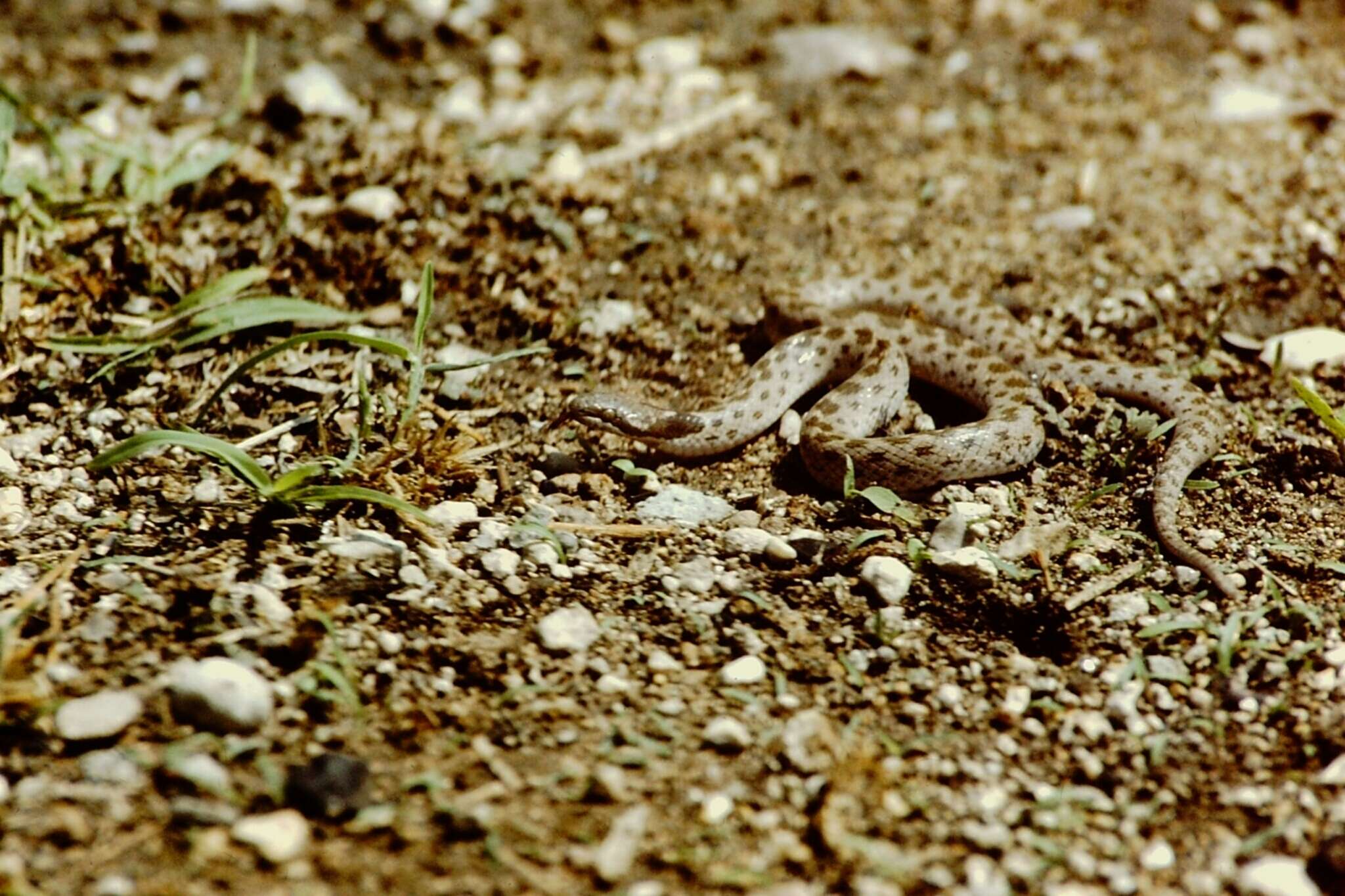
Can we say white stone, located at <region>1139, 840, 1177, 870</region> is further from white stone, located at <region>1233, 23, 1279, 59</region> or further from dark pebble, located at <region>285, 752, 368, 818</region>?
white stone, located at <region>1233, 23, 1279, 59</region>

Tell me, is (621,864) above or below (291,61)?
below

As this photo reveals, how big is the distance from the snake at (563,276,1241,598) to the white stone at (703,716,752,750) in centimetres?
144

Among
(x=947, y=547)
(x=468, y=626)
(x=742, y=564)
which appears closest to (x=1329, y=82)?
(x=947, y=547)

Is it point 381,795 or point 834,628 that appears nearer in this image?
A: point 381,795

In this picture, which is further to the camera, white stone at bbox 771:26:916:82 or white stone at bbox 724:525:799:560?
white stone at bbox 771:26:916:82

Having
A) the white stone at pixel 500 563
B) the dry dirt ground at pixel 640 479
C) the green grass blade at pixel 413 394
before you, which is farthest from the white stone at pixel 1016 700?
the green grass blade at pixel 413 394

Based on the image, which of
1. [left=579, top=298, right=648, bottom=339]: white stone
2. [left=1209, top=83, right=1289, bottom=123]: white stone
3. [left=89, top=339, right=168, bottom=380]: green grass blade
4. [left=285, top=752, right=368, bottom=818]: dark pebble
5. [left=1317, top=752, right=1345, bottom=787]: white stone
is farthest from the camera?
[left=1209, top=83, right=1289, bottom=123]: white stone

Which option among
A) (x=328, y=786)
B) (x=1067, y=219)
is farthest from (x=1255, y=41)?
(x=328, y=786)

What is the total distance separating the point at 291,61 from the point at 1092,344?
5.56m

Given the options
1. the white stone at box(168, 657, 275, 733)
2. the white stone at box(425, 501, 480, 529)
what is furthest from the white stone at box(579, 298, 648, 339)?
the white stone at box(168, 657, 275, 733)

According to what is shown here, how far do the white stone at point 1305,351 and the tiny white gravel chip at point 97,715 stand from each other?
5231 millimetres

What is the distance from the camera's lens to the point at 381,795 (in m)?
3.45

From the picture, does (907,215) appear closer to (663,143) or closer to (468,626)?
(663,143)

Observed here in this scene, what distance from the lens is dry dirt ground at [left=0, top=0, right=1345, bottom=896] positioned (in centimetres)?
348
